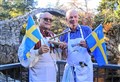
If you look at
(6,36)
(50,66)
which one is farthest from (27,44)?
(6,36)

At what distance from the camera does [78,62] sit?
2.72 metres

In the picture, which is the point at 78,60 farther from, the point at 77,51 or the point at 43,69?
the point at 43,69

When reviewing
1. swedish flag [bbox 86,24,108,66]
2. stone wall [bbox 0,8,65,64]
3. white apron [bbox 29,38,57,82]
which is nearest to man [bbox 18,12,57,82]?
white apron [bbox 29,38,57,82]

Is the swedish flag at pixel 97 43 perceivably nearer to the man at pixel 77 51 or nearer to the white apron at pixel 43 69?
the man at pixel 77 51

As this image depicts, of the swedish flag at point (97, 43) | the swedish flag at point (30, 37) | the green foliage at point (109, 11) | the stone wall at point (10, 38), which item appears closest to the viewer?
the swedish flag at point (30, 37)

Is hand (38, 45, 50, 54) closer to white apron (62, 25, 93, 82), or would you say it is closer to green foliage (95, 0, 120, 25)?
white apron (62, 25, 93, 82)

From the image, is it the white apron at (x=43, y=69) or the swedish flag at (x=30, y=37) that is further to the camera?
the white apron at (x=43, y=69)

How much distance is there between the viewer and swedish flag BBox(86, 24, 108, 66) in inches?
105

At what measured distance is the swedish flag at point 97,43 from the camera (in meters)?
2.66

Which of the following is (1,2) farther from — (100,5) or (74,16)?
(74,16)

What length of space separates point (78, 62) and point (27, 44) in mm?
536

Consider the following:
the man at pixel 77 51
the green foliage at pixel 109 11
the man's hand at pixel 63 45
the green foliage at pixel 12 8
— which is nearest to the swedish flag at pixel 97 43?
the man at pixel 77 51

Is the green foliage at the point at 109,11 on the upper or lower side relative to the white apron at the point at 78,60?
upper

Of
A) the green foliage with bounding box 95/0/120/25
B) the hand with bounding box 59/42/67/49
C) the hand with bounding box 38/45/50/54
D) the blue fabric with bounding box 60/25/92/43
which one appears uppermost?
the green foliage with bounding box 95/0/120/25
